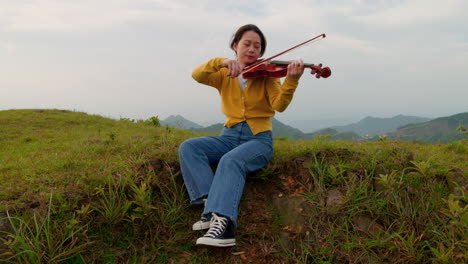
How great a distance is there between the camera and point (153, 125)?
24.8 feet

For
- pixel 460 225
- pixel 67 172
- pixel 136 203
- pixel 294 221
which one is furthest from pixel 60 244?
pixel 460 225

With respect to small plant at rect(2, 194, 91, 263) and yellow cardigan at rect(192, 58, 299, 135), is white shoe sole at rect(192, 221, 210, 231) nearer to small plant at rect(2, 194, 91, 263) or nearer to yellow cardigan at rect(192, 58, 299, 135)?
small plant at rect(2, 194, 91, 263)

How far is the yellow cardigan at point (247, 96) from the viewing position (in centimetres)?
362

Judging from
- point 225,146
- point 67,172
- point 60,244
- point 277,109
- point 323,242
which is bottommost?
point 323,242

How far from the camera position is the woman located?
2.86 m

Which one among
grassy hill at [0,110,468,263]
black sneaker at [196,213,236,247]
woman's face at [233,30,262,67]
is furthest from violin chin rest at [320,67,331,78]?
black sneaker at [196,213,236,247]

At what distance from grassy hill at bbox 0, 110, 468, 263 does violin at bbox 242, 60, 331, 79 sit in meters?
1.00

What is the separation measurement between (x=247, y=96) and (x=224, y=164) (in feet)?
3.40

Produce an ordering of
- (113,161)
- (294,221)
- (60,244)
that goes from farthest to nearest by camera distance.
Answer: (113,161), (294,221), (60,244)

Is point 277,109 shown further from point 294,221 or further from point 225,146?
point 294,221

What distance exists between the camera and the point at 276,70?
3.50 m

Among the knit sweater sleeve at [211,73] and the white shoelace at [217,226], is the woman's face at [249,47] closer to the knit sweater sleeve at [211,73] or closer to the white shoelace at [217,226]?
the knit sweater sleeve at [211,73]

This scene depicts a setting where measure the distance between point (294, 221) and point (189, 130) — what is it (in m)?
4.35

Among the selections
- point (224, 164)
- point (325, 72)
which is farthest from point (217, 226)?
point (325, 72)
